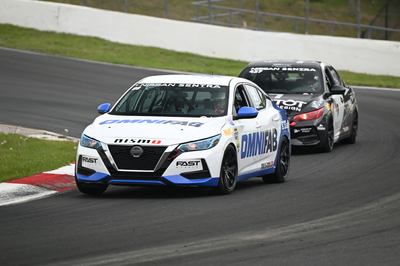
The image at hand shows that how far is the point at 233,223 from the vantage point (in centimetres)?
763

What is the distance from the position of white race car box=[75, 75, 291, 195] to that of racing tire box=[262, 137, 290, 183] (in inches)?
0.6

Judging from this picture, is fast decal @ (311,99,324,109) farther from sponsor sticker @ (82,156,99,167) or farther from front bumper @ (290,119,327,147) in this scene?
sponsor sticker @ (82,156,99,167)

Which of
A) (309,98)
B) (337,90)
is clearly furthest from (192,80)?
(337,90)

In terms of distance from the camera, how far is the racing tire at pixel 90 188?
9250mm

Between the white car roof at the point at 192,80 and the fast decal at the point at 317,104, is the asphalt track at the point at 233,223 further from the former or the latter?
the white car roof at the point at 192,80

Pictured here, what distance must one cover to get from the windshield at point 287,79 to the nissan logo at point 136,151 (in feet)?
20.5

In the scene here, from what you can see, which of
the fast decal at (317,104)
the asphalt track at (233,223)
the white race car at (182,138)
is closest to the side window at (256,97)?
the white race car at (182,138)

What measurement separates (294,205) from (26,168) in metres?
4.13

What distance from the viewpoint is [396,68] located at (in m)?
26.9

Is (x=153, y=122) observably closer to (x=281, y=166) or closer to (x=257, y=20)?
(x=281, y=166)

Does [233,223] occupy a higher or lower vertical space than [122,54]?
higher

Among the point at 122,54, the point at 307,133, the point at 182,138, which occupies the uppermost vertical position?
the point at 182,138

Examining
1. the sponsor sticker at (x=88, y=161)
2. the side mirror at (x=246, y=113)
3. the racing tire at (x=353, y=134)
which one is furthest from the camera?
the racing tire at (x=353, y=134)

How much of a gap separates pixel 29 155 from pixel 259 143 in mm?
3836
